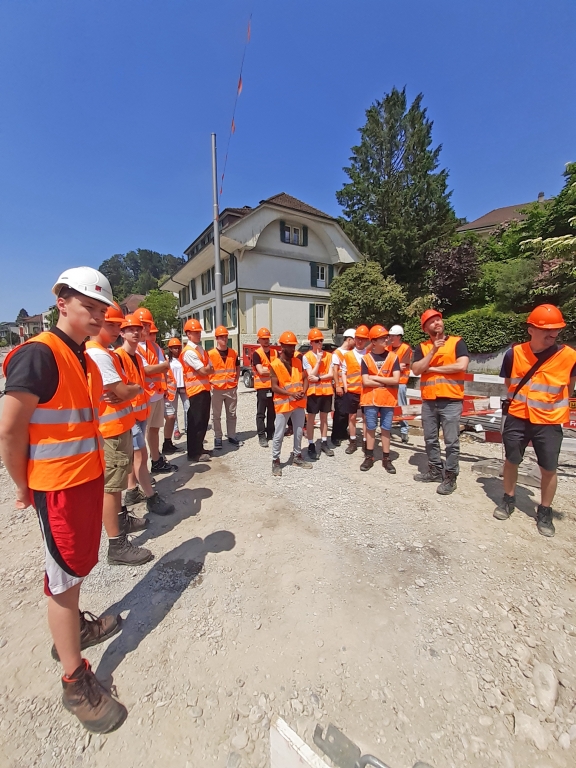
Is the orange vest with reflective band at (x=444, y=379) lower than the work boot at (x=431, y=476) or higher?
higher

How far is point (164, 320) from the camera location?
34.3m

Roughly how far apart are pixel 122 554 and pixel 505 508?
3.73 m

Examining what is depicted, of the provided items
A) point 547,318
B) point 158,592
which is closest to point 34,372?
point 158,592

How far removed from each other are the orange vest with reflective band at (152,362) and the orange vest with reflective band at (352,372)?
9.43ft

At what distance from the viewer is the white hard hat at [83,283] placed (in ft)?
5.57

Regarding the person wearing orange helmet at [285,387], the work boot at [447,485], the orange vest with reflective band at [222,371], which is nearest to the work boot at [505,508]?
the work boot at [447,485]

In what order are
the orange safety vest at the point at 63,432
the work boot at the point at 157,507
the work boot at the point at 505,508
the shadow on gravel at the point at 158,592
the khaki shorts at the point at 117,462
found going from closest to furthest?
the orange safety vest at the point at 63,432 → the shadow on gravel at the point at 158,592 → the khaki shorts at the point at 117,462 → the work boot at the point at 505,508 → the work boot at the point at 157,507

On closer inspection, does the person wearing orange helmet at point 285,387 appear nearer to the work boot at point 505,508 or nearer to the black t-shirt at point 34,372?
the work boot at point 505,508

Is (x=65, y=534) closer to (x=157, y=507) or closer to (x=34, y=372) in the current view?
(x=34, y=372)

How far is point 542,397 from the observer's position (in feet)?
10.1

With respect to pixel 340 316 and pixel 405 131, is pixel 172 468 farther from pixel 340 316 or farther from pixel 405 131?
pixel 405 131

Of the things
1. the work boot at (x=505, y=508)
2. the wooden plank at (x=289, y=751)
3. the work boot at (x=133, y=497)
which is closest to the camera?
the wooden plank at (x=289, y=751)

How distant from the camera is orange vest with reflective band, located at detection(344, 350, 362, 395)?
213 inches

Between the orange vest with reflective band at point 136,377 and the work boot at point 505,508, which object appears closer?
the orange vest with reflective band at point 136,377
